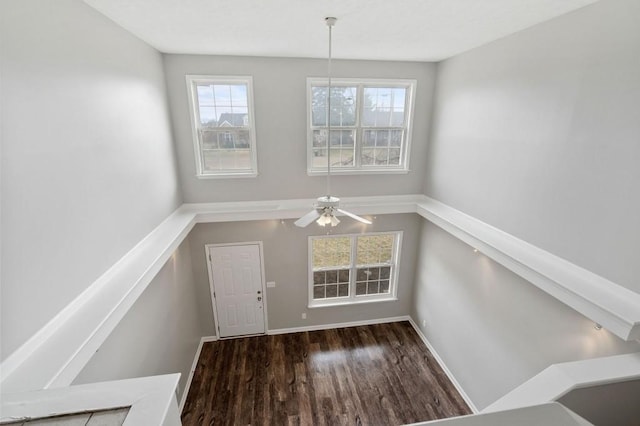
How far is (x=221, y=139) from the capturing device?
15.4 feet

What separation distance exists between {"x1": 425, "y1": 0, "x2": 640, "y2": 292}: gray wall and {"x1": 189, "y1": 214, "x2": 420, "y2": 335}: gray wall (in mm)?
1921

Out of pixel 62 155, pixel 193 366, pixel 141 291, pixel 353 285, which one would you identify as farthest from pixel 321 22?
pixel 193 366

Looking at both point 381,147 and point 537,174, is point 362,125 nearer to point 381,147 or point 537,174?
point 381,147

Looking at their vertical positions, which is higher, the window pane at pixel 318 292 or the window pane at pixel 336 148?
the window pane at pixel 336 148

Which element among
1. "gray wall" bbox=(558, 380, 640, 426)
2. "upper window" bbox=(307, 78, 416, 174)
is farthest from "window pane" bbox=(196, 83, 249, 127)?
"gray wall" bbox=(558, 380, 640, 426)

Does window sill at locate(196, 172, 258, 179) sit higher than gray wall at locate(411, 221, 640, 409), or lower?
higher

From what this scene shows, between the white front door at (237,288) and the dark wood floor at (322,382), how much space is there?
32 centimetres

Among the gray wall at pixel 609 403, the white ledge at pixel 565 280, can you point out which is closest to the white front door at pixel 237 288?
the white ledge at pixel 565 280

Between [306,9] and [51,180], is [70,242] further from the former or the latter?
[306,9]

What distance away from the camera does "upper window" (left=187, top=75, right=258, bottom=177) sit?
443 cm

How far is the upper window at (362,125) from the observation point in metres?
4.75

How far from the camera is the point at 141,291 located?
8.73 feet

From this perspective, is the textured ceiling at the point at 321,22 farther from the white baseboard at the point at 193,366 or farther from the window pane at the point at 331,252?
the white baseboard at the point at 193,366

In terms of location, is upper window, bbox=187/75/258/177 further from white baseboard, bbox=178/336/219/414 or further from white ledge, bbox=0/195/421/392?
white baseboard, bbox=178/336/219/414
